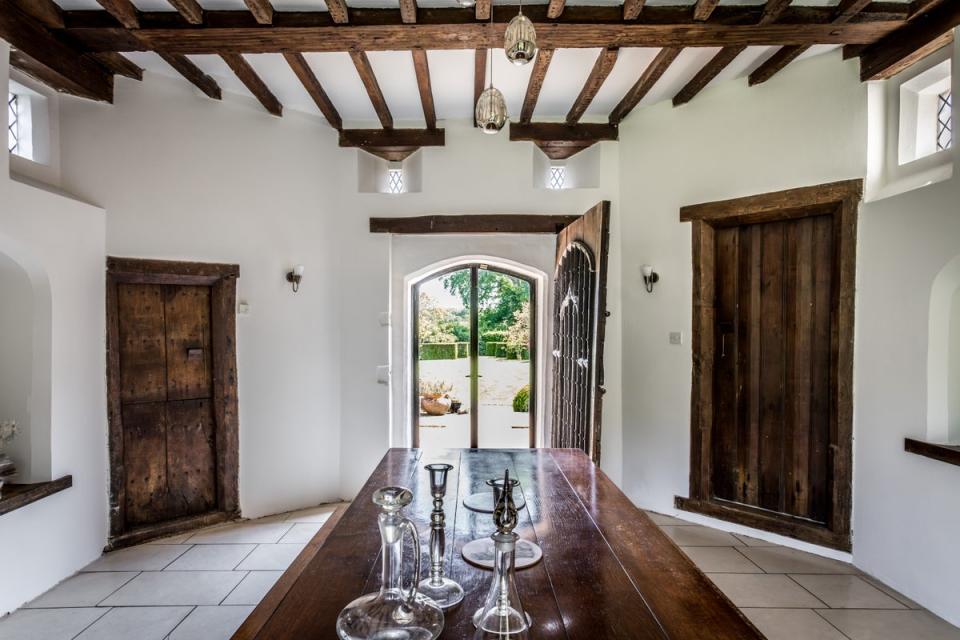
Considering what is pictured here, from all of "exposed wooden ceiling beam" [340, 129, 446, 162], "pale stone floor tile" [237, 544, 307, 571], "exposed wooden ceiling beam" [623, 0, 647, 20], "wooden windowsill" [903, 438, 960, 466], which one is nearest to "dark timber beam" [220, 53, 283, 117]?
"exposed wooden ceiling beam" [340, 129, 446, 162]

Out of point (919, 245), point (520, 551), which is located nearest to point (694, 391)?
point (919, 245)

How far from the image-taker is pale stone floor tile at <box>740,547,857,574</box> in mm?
3160

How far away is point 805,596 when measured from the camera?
2.86 m

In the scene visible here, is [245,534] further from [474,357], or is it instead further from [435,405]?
[474,357]

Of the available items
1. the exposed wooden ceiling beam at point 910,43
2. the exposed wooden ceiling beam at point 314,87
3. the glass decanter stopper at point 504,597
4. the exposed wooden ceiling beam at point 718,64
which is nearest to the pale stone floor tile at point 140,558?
the glass decanter stopper at point 504,597

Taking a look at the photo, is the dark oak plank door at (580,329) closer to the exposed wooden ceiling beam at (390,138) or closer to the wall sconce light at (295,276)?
the exposed wooden ceiling beam at (390,138)

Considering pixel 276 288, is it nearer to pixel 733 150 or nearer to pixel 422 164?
Result: pixel 422 164

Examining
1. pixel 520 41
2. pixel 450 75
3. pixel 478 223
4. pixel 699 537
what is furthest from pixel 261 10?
pixel 699 537

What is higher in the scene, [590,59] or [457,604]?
[590,59]

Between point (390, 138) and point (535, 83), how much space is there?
1.34m

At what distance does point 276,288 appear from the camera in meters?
4.12

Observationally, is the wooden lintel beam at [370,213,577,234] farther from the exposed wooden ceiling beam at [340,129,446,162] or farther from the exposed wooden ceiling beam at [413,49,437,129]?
the exposed wooden ceiling beam at [413,49,437,129]

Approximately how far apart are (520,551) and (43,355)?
9.72ft

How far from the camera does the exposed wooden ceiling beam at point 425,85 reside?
3.26 metres
